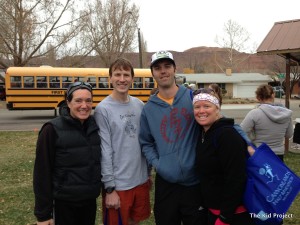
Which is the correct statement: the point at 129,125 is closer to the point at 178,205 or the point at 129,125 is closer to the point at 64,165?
the point at 64,165

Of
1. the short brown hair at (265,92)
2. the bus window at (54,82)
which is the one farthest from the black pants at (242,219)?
the bus window at (54,82)

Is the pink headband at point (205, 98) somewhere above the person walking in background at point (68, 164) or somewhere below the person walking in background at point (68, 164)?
above

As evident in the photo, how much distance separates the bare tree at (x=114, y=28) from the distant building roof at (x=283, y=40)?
97.5 feet

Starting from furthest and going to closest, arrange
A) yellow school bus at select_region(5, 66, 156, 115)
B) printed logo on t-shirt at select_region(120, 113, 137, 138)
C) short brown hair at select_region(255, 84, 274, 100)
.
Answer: yellow school bus at select_region(5, 66, 156, 115), short brown hair at select_region(255, 84, 274, 100), printed logo on t-shirt at select_region(120, 113, 137, 138)

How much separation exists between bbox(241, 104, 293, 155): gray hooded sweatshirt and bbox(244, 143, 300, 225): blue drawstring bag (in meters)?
2.35

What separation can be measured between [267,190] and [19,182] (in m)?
5.18

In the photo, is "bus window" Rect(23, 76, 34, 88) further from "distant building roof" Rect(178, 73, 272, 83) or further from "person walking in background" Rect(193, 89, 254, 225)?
"distant building roof" Rect(178, 73, 272, 83)

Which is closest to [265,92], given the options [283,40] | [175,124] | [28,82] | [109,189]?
[175,124]

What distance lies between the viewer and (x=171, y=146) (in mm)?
2674

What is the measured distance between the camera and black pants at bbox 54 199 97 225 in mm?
2725

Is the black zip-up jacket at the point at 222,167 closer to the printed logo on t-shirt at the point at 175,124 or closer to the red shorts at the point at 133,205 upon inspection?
the printed logo on t-shirt at the point at 175,124

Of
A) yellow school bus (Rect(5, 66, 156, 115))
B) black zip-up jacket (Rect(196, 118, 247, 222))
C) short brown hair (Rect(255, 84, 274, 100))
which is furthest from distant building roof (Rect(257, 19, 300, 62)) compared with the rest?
yellow school bus (Rect(5, 66, 156, 115))

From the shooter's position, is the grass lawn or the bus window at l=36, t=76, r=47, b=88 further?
the bus window at l=36, t=76, r=47, b=88

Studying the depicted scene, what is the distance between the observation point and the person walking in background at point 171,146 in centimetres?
263
